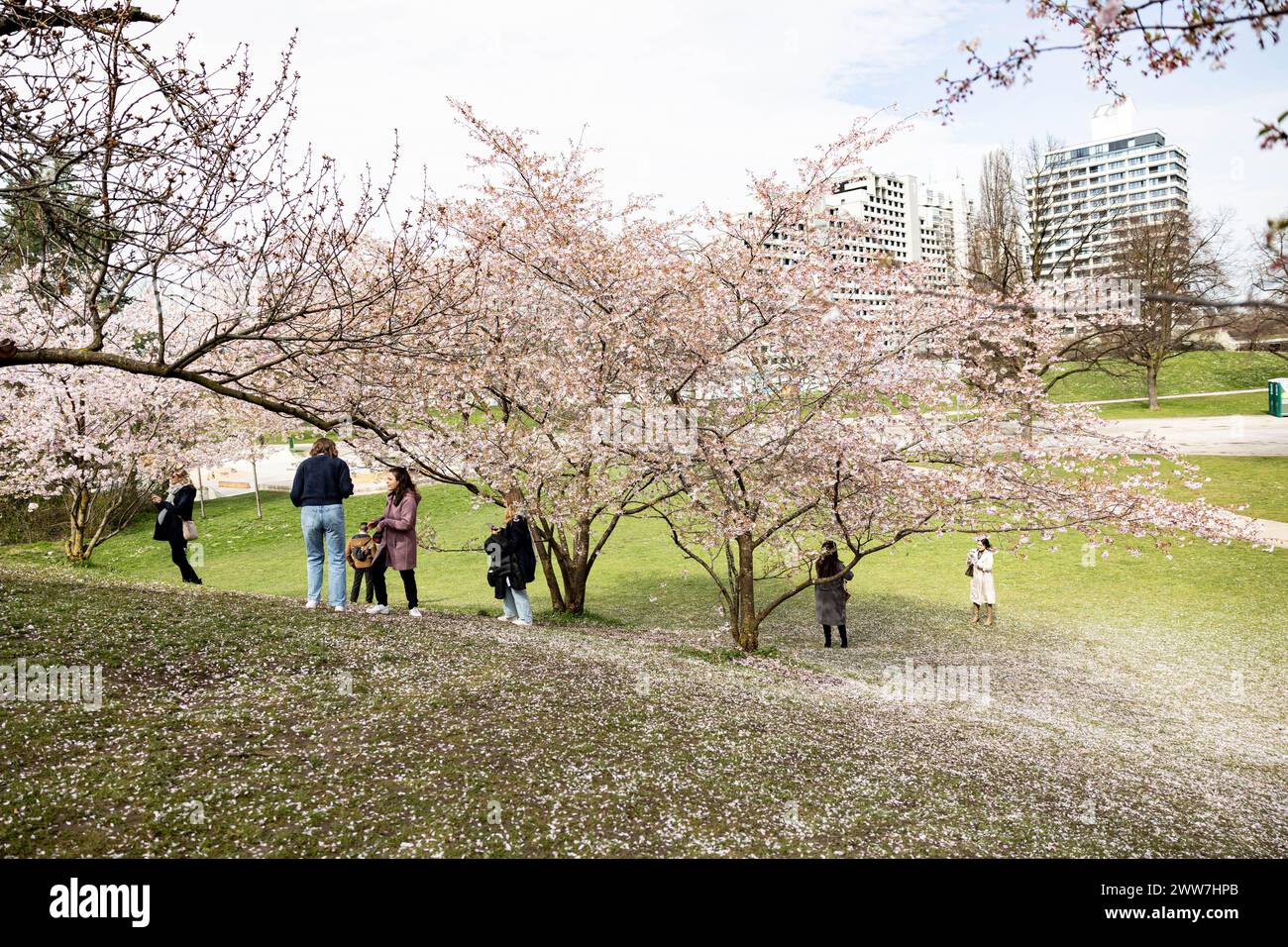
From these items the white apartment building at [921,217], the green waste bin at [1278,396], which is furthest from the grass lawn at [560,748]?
the green waste bin at [1278,396]

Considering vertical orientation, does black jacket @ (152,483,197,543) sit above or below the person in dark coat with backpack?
above

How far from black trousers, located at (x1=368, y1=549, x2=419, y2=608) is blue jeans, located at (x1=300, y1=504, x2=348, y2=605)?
1132mm

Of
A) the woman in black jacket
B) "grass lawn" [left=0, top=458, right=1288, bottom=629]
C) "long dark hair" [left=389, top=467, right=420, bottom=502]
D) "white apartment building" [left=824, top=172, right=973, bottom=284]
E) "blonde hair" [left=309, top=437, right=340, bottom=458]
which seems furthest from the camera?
"white apartment building" [left=824, top=172, right=973, bottom=284]

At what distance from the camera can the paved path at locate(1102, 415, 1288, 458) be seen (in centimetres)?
3991

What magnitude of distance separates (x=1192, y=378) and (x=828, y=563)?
2624 inches

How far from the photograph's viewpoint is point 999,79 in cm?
654

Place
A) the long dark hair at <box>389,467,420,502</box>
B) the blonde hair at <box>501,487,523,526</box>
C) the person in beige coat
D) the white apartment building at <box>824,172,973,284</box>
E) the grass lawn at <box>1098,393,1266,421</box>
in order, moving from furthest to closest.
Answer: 1. the white apartment building at <box>824,172,973,284</box>
2. the grass lawn at <box>1098,393,1266,421</box>
3. the person in beige coat
4. the blonde hair at <box>501,487,523,526</box>
5. the long dark hair at <box>389,467,420,502</box>

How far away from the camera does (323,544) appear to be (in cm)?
1292

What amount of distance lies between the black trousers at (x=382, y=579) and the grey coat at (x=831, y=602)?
8.89m

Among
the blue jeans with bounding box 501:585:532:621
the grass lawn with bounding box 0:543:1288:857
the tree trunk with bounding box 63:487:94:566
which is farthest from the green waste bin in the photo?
the tree trunk with bounding box 63:487:94:566

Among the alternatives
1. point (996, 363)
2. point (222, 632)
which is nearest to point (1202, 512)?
point (222, 632)

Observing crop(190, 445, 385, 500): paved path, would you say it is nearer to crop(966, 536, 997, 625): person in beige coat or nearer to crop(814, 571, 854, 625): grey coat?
crop(814, 571, 854, 625): grey coat

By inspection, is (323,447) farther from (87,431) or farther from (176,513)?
(87,431)
